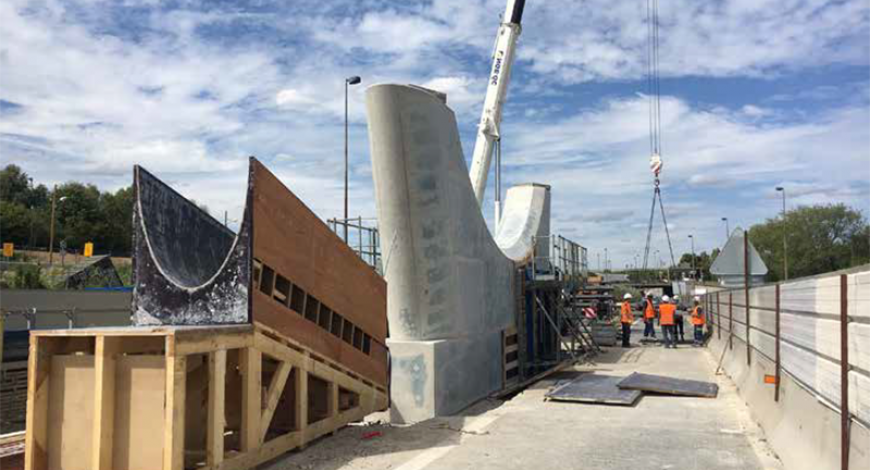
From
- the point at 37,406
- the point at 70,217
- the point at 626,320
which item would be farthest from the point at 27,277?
the point at 70,217

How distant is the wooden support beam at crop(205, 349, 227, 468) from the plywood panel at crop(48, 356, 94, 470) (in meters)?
1.11

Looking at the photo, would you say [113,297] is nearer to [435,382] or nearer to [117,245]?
[435,382]

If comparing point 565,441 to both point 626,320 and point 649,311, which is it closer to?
point 626,320

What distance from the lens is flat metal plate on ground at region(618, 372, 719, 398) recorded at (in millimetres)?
12422

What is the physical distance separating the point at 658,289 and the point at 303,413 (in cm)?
3826

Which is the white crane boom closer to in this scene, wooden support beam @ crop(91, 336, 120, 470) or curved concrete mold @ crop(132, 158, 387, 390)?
curved concrete mold @ crop(132, 158, 387, 390)

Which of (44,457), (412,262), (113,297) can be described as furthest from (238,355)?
(113,297)

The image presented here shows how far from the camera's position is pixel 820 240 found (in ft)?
241

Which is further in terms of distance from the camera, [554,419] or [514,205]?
[514,205]

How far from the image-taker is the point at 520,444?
8.50 metres

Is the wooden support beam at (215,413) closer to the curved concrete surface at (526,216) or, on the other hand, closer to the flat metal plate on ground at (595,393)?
the flat metal plate on ground at (595,393)

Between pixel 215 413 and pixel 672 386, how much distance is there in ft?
30.5

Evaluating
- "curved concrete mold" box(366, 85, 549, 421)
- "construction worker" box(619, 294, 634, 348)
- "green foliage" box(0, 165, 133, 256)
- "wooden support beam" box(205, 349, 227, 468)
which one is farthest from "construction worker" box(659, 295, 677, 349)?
"green foliage" box(0, 165, 133, 256)

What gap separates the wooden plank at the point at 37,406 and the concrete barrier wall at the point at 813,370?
6.84 m
